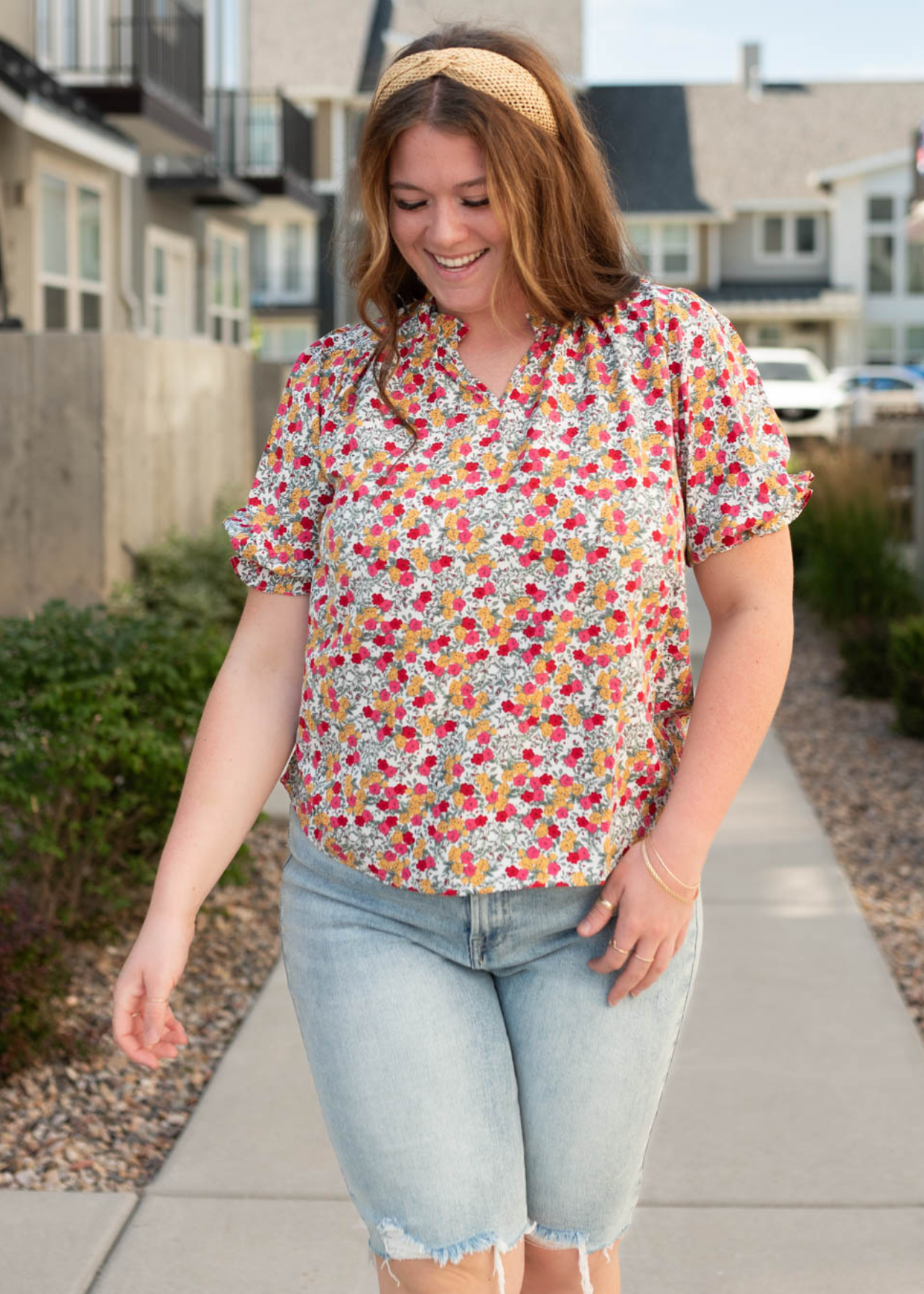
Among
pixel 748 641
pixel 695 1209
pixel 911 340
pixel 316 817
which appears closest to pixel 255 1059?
pixel 695 1209

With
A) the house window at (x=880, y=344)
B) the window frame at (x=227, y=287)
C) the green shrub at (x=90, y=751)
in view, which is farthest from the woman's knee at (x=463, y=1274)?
the house window at (x=880, y=344)

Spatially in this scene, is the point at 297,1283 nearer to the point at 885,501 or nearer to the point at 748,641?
the point at 748,641

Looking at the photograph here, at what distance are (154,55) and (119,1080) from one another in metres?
13.7

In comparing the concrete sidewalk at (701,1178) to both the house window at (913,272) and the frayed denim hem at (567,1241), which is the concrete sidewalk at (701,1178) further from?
the house window at (913,272)

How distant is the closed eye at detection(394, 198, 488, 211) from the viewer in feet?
6.52

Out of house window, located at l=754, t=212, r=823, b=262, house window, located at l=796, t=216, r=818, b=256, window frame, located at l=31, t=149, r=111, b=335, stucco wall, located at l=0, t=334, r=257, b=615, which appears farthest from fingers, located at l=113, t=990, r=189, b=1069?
house window, located at l=796, t=216, r=818, b=256

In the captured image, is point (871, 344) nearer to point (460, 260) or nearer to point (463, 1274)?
point (460, 260)

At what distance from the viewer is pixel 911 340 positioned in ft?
135

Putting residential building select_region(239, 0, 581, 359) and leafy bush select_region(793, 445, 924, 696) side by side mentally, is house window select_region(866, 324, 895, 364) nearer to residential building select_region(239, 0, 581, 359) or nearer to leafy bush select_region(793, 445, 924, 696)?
residential building select_region(239, 0, 581, 359)

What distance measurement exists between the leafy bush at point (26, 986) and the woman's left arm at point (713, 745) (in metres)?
2.09

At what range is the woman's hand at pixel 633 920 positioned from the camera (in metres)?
1.91

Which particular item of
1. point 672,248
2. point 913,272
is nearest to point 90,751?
point 672,248

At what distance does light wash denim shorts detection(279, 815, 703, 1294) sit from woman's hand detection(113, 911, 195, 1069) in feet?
0.49

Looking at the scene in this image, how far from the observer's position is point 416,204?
203 cm
